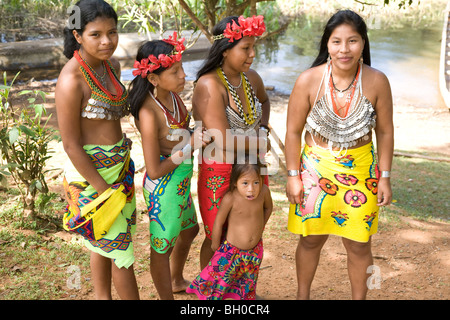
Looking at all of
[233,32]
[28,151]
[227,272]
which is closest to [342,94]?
[233,32]

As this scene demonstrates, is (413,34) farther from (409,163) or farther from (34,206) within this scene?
(34,206)

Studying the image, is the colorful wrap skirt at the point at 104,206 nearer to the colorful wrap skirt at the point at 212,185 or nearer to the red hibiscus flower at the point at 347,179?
the colorful wrap skirt at the point at 212,185

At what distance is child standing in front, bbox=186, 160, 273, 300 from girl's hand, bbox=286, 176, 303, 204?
5.4 inches

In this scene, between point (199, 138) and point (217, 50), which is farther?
point (217, 50)

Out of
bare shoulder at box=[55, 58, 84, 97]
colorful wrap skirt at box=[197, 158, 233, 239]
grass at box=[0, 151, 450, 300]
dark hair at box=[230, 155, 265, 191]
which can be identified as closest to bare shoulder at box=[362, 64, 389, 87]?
dark hair at box=[230, 155, 265, 191]

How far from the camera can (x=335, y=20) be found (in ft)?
7.64

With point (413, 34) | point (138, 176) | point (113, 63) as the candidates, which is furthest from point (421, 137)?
point (413, 34)

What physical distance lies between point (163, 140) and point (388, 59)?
1236 cm

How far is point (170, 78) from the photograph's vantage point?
2.37m

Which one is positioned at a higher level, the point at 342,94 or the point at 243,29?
the point at 243,29

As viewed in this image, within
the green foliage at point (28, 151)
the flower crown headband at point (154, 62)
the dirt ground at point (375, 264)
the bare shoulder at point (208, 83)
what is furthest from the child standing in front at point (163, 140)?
the green foliage at point (28, 151)

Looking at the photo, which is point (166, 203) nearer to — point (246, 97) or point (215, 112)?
point (215, 112)

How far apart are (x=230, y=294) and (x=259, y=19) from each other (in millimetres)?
1495

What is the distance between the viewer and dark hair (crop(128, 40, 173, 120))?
2.36 metres
